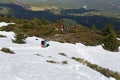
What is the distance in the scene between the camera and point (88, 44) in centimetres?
4184

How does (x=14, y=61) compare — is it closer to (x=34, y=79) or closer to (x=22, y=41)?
(x=34, y=79)

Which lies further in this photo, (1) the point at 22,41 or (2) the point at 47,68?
(1) the point at 22,41

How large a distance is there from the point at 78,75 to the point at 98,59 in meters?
16.4

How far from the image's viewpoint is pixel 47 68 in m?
17.6

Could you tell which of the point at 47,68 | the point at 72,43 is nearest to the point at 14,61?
the point at 47,68

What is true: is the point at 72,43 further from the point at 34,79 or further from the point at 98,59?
the point at 34,79

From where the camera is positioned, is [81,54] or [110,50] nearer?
[81,54]

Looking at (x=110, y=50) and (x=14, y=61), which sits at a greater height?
(x=14, y=61)

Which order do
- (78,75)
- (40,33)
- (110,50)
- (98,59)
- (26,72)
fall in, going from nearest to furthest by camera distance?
1. (26,72)
2. (78,75)
3. (98,59)
4. (110,50)
5. (40,33)

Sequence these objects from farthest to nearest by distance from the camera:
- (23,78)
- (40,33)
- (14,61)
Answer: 1. (40,33)
2. (14,61)
3. (23,78)

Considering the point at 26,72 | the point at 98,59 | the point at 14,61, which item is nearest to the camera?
the point at 26,72

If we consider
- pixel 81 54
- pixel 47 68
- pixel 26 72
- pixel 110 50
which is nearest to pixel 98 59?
pixel 81 54

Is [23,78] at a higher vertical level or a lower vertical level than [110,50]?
higher

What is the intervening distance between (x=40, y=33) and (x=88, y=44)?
30.2 ft
